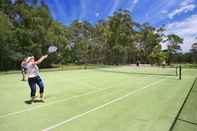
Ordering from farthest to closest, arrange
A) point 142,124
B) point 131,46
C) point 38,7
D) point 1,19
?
point 131,46
point 38,7
point 1,19
point 142,124

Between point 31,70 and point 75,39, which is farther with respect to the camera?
point 75,39

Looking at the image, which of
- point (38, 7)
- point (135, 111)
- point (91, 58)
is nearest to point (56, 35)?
point (38, 7)

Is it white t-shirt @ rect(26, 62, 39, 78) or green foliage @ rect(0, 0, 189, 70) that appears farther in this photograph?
green foliage @ rect(0, 0, 189, 70)

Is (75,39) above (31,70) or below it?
above

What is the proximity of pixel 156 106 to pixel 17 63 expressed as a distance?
1345 inches

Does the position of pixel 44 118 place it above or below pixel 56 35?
below

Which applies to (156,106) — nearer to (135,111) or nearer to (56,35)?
(135,111)

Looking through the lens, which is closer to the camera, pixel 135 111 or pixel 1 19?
pixel 135 111

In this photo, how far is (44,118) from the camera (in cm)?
707

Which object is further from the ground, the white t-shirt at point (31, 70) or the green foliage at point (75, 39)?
the green foliage at point (75, 39)

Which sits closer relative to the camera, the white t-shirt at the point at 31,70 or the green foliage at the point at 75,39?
the white t-shirt at the point at 31,70

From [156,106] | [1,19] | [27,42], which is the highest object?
[1,19]

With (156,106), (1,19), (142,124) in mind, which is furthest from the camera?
(1,19)

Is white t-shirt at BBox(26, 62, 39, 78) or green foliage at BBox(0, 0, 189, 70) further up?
green foliage at BBox(0, 0, 189, 70)
